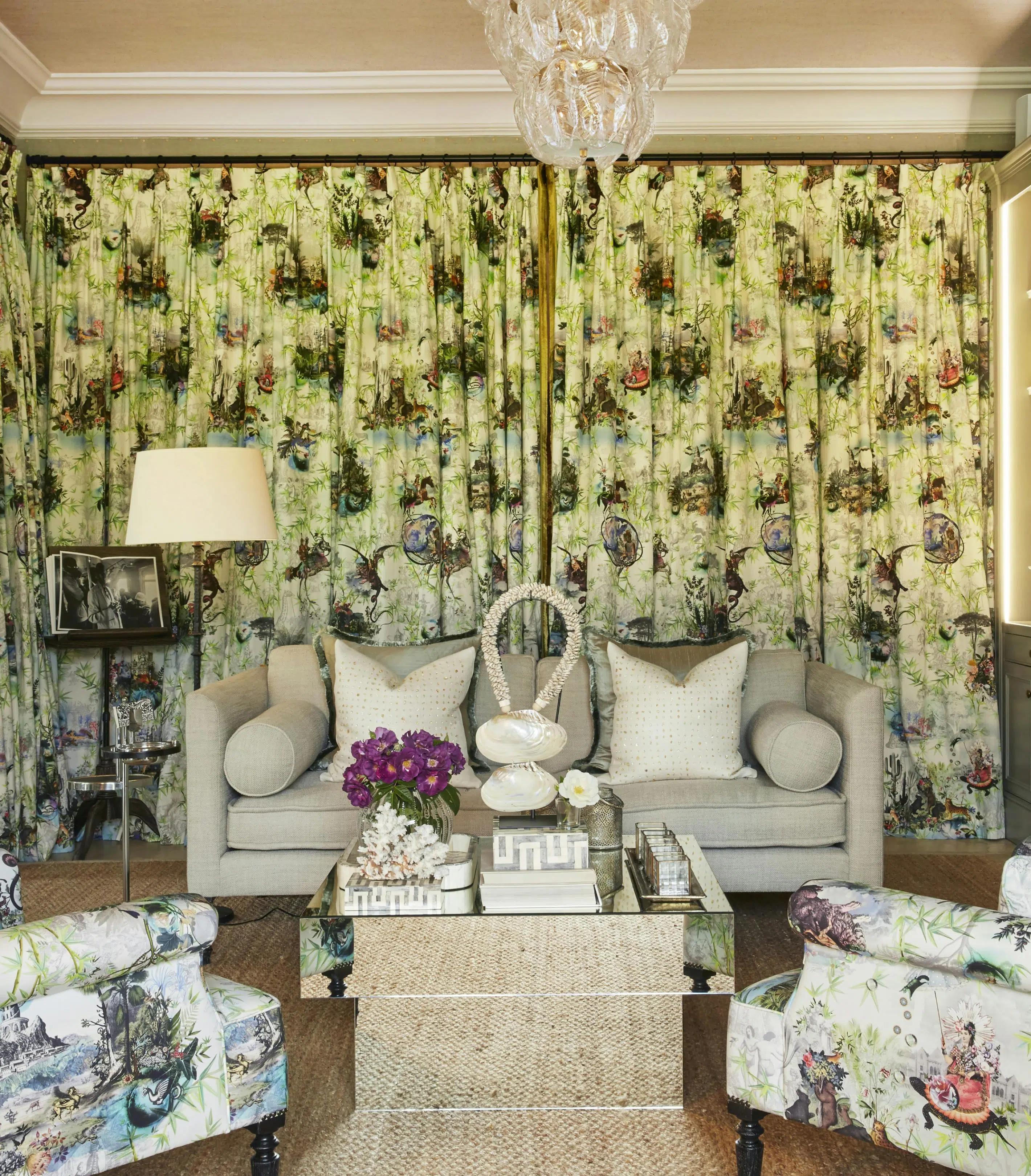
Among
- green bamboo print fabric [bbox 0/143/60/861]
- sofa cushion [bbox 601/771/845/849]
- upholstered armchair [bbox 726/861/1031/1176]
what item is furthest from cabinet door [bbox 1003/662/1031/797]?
green bamboo print fabric [bbox 0/143/60/861]

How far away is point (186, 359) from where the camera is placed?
412cm

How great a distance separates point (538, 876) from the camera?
2111mm

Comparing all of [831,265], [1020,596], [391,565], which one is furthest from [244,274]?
[1020,596]

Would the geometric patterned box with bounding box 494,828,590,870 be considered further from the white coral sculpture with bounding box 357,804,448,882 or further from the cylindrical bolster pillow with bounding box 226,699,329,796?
the cylindrical bolster pillow with bounding box 226,699,329,796

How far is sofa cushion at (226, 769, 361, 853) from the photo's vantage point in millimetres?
2910

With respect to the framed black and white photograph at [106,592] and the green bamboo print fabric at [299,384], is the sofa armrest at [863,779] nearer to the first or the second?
the green bamboo print fabric at [299,384]

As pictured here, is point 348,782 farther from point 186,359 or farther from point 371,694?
point 186,359

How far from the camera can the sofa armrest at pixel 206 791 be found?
289 cm

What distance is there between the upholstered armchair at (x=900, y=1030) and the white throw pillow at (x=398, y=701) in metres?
1.56

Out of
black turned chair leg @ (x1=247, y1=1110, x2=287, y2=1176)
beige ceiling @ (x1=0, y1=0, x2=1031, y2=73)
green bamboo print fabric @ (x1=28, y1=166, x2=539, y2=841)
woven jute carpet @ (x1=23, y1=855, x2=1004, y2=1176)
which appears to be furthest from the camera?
green bamboo print fabric @ (x1=28, y1=166, x2=539, y2=841)

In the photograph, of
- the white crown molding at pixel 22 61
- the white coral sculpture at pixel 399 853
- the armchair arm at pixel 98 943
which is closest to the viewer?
the armchair arm at pixel 98 943

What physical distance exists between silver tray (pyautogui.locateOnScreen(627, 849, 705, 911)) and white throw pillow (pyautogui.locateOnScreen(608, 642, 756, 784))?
2.88 ft

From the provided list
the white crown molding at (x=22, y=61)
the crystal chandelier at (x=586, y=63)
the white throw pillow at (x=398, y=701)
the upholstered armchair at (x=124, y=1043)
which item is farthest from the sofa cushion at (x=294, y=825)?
the white crown molding at (x=22, y=61)

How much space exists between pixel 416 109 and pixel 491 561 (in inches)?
72.9
